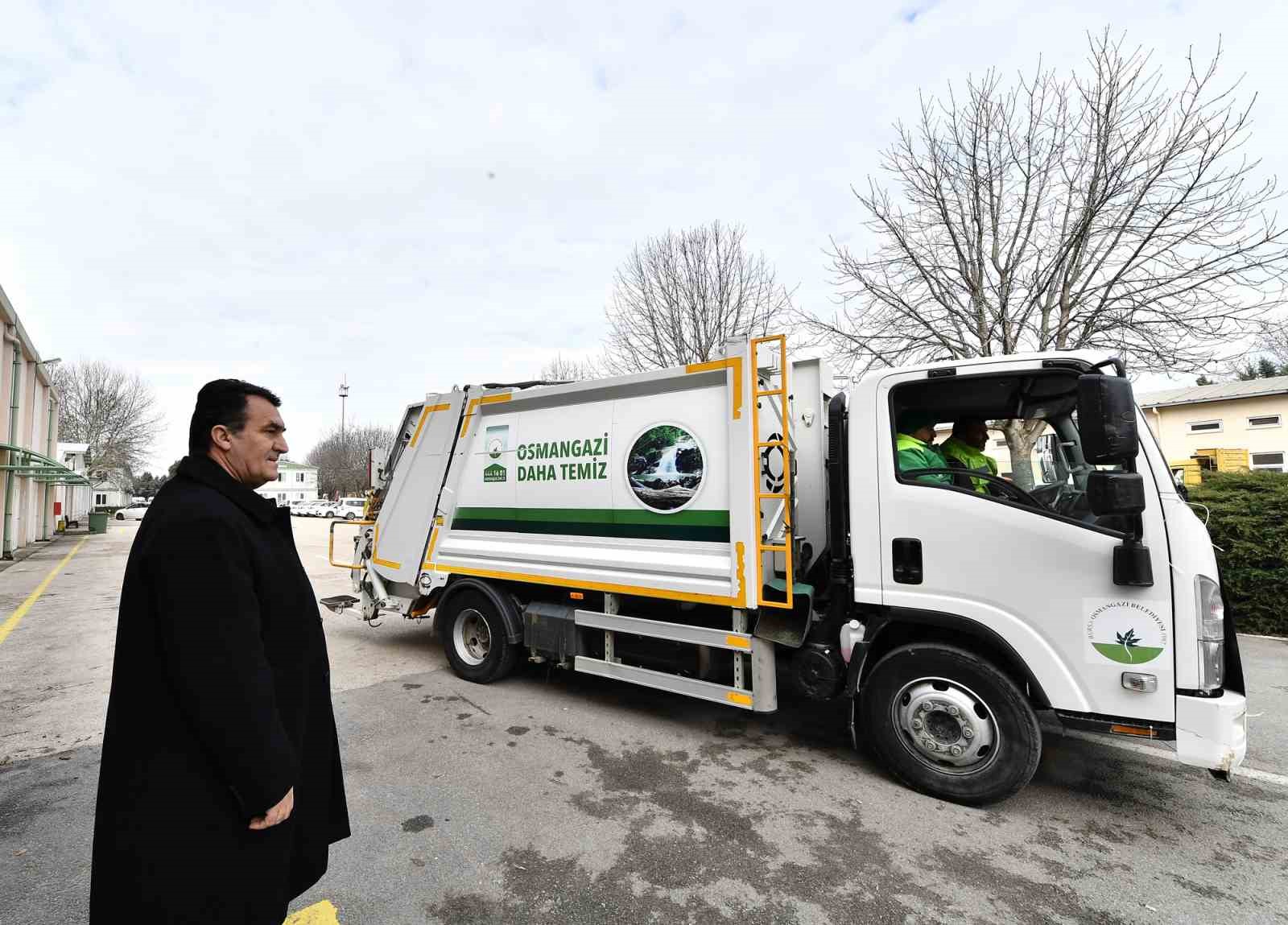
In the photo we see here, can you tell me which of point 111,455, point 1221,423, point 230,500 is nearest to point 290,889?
point 230,500

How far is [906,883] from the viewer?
9.07 ft

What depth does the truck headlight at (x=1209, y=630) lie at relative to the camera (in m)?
2.92

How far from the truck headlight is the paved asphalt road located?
2.94ft

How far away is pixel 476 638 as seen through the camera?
18.8 feet

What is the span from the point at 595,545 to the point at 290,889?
3.19m

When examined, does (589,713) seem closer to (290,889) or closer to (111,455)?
(290,889)

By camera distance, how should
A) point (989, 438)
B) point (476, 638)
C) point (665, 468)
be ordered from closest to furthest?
point (989, 438)
point (665, 468)
point (476, 638)

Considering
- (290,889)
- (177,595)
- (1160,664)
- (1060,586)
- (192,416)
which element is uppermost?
(192,416)

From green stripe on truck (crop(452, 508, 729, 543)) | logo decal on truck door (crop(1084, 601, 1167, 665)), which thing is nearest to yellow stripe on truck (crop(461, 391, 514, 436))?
green stripe on truck (crop(452, 508, 729, 543))

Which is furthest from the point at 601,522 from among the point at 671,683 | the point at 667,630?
the point at 671,683

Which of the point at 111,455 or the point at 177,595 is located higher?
the point at 111,455

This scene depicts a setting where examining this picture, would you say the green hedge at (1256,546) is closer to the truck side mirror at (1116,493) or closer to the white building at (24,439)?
the truck side mirror at (1116,493)

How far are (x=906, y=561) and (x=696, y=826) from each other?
1.88 meters

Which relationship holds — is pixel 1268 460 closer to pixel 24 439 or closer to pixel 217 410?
pixel 217 410
